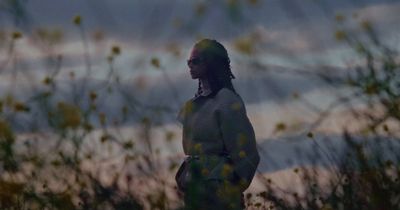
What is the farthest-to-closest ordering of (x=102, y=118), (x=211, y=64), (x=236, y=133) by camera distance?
(x=211, y=64), (x=236, y=133), (x=102, y=118)

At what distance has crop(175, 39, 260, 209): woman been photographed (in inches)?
193

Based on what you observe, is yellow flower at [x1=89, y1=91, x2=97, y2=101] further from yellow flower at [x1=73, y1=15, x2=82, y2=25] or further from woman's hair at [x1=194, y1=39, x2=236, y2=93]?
woman's hair at [x1=194, y1=39, x2=236, y2=93]

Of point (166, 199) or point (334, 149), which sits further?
point (334, 149)

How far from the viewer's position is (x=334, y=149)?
405cm

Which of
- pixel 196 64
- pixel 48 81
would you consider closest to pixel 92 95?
pixel 48 81

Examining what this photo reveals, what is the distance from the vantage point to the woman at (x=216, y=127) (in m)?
4.90

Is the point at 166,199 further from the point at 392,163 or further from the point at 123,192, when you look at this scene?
the point at 392,163

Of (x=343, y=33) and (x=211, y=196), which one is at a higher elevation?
(x=343, y=33)

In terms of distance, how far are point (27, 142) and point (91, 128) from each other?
0.83 feet

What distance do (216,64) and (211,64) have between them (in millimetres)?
39

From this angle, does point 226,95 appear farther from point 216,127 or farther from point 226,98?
point 216,127

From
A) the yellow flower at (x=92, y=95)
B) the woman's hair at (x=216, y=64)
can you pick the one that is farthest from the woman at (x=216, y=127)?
the yellow flower at (x=92, y=95)

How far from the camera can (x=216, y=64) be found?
199 inches

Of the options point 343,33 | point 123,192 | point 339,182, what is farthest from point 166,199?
point 343,33
